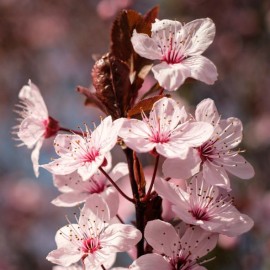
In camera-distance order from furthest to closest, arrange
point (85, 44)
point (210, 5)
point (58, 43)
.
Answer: point (58, 43) < point (85, 44) < point (210, 5)

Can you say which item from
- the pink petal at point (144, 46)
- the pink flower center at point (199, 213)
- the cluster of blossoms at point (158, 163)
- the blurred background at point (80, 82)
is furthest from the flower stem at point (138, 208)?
the blurred background at point (80, 82)

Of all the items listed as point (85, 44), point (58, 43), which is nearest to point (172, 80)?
point (85, 44)

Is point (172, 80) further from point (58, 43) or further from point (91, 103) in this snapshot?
point (58, 43)

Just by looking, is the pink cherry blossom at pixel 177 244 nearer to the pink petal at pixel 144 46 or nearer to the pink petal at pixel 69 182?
the pink petal at pixel 69 182

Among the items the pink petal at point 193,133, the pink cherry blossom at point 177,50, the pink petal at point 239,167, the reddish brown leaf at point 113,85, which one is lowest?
the pink petal at point 239,167

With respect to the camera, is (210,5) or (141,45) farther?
(210,5)

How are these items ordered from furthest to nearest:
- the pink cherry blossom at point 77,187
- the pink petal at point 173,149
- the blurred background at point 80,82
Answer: the blurred background at point 80,82, the pink cherry blossom at point 77,187, the pink petal at point 173,149

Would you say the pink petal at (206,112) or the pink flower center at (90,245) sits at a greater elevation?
the pink petal at (206,112)

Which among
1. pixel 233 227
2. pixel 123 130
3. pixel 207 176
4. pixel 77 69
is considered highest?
pixel 123 130
